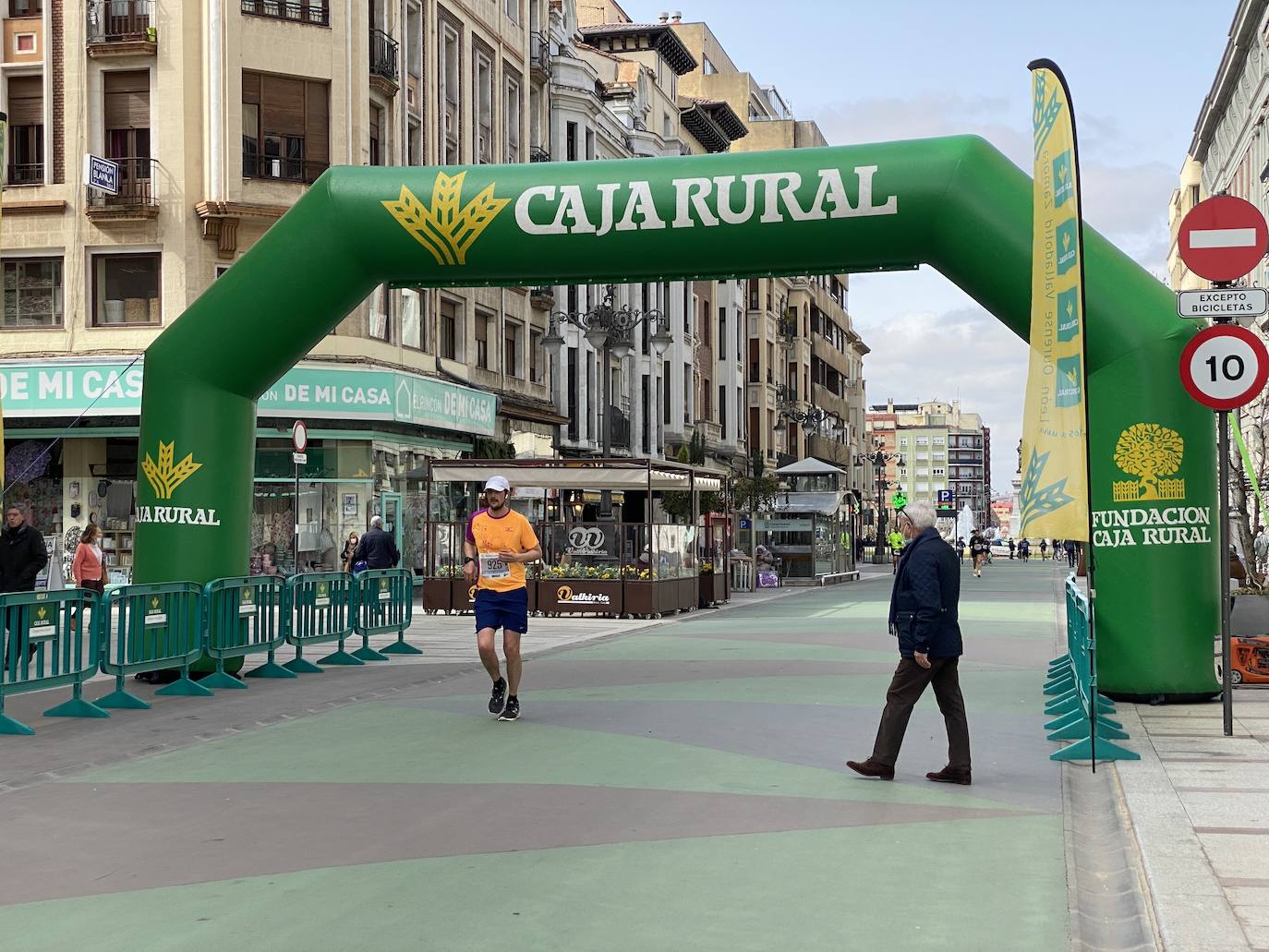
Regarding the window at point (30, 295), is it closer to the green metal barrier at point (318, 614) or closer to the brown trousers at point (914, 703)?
the green metal barrier at point (318, 614)

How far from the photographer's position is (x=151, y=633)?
13.9 m

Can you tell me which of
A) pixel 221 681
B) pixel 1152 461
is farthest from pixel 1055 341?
pixel 221 681

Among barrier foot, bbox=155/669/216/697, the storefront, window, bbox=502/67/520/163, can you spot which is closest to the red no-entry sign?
barrier foot, bbox=155/669/216/697

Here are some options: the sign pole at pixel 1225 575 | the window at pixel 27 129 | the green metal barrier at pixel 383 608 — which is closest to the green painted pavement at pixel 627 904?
the sign pole at pixel 1225 575

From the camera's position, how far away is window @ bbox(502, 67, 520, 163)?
45.0 m

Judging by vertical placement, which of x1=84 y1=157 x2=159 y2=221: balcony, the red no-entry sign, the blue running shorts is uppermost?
x1=84 y1=157 x2=159 y2=221: balcony

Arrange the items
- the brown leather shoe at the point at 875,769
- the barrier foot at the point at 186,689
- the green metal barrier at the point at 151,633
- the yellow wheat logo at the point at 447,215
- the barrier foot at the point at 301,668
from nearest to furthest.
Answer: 1. the brown leather shoe at the point at 875,769
2. the green metal barrier at the point at 151,633
3. the yellow wheat logo at the point at 447,215
4. the barrier foot at the point at 186,689
5. the barrier foot at the point at 301,668

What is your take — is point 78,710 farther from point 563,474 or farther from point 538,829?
point 563,474

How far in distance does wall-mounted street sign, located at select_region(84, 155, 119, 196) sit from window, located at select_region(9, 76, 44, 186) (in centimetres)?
132

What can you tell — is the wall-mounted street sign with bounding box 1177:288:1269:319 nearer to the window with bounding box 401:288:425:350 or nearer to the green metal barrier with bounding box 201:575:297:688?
the green metal barrier with bounding box 201:575:297:688

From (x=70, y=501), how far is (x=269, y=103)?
30.0ft

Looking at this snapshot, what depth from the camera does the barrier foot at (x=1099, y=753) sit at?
10227 mm

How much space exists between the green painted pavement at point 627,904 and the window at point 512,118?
39.1 m

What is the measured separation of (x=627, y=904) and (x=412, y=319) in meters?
32.0
